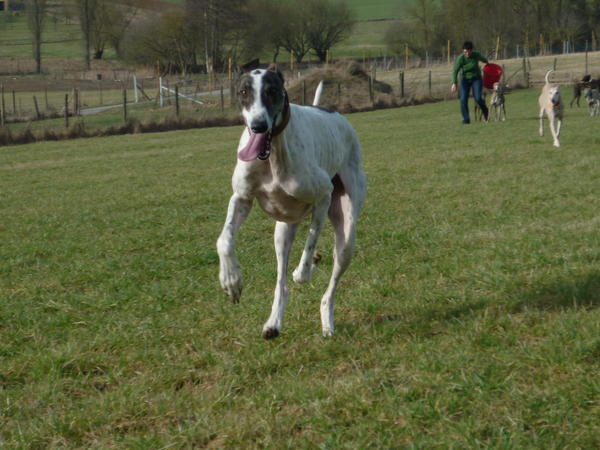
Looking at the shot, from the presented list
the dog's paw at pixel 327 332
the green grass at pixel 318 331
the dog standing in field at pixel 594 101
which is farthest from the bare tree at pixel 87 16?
A: the dog's paw at pixel 327 332

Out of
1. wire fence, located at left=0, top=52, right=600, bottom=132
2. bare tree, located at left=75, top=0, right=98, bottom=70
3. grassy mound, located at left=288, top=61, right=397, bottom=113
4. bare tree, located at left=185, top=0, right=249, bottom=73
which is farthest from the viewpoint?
bare tree, located at left=75, top=0, right=98, bottom=70

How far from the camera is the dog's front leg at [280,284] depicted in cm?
427

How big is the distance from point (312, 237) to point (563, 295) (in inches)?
66.3

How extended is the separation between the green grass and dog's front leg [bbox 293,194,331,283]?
331 mm

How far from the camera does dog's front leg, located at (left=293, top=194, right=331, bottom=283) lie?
444cm

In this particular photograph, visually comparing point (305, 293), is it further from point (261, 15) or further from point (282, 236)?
point (261, 15)

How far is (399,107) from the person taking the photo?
33.3 metres

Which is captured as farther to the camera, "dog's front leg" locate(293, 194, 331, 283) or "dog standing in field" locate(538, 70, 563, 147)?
"dog standing in field" locate(538, 70, 563, 147)

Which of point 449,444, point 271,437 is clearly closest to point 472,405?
point 449,444

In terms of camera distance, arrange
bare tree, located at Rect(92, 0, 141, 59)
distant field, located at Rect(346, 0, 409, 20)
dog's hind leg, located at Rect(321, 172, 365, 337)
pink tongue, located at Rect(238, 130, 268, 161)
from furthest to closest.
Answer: distant field, located at Rect(346, 0, 409, 20) < bare tree, located at Rect(92, 0, 141, 59) < dog's hind leg, located at Rect(321, 172, 365, 337) < pink tongue, located at Rect(238, 130, 268, 161)

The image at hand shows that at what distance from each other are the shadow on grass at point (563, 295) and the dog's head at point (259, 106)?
1.92 meters

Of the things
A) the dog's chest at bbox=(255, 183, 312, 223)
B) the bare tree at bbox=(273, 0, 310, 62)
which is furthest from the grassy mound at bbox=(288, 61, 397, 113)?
the bare tree at bbox=(273, 0, 310, 62)

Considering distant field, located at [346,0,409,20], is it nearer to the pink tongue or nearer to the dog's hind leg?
the dog's hind leg

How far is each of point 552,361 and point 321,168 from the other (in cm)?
170
